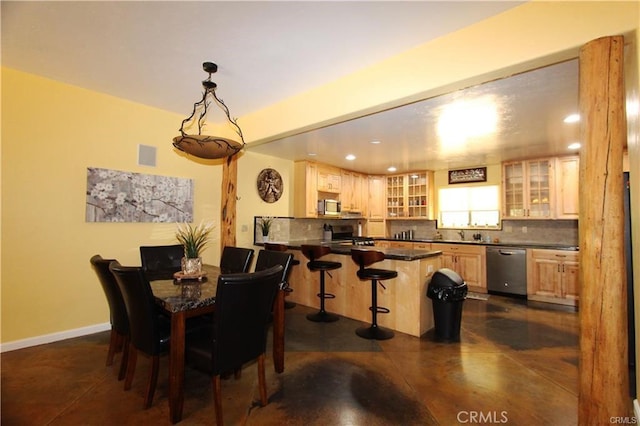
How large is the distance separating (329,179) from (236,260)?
10.8 ft

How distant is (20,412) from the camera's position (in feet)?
6.51

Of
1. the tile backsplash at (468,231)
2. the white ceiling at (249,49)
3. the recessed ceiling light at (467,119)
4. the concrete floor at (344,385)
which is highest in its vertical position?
the white ceiling at (249,49)

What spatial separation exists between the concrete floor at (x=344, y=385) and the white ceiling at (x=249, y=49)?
8.10ft

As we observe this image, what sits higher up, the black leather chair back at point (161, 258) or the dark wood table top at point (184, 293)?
the black leather chair back at point (161, 258)

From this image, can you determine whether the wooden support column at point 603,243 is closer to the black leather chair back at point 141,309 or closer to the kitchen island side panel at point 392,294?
the kitchen island side panel at point 392,294

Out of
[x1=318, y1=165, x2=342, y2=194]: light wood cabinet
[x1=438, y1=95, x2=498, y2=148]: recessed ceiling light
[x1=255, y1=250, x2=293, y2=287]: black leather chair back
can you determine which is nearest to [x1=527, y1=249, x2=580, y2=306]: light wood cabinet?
[x1=438, y1=95, x2=498, y2=148]: recessed ceiling light

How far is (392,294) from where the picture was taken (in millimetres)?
3584

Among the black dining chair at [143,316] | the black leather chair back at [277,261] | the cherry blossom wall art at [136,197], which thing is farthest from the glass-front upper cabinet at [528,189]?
the black dining chair at [143,316]

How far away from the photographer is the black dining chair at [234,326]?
5.68ft

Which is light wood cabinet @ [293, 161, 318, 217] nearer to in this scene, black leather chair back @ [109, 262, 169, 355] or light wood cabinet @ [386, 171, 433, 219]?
light wood cabinet @ [386, 171, 433, 219]

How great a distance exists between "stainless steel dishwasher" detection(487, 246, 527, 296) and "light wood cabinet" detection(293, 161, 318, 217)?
3252mm

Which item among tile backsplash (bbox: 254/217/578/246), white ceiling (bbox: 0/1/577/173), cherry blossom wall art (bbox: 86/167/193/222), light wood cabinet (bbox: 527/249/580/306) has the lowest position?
light wood cabinet (bbox: 527/249/580/306)

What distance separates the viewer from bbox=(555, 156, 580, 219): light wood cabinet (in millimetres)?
4867

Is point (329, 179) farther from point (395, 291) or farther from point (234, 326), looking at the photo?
point (234, 326)
